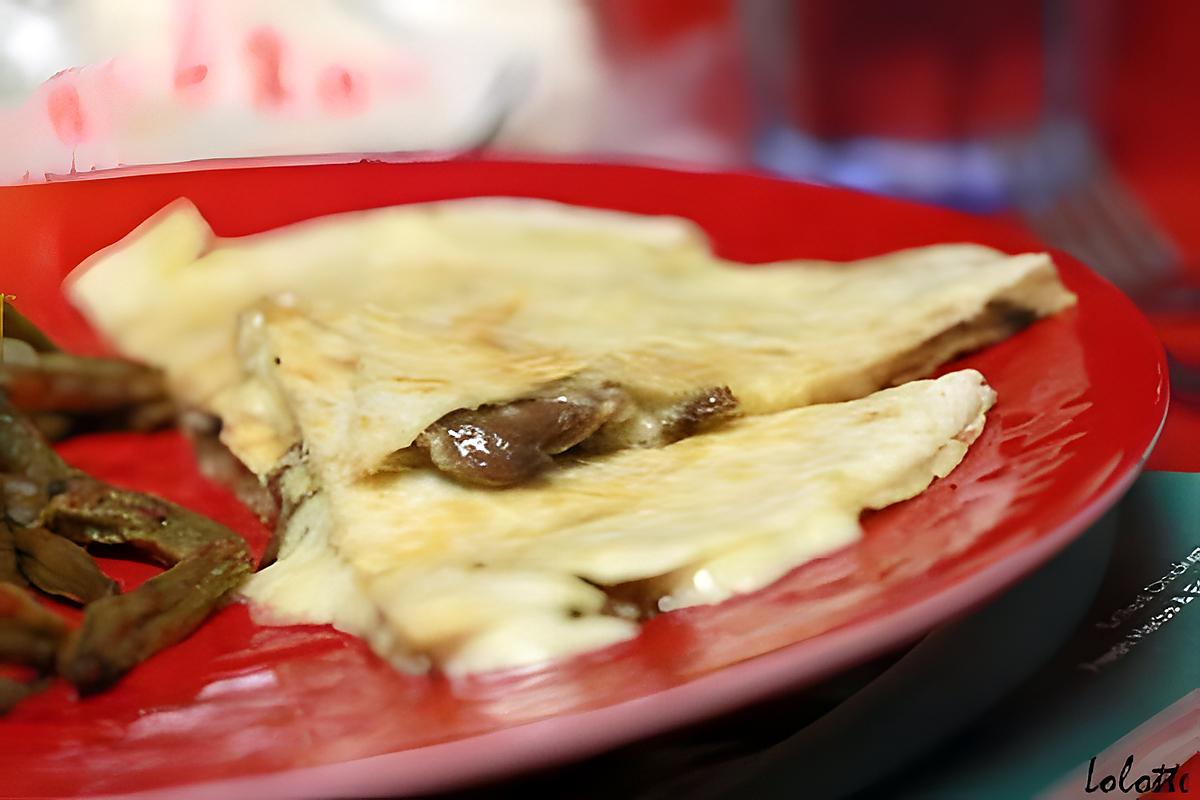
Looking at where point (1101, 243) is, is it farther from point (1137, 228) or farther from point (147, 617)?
point (147, 617)

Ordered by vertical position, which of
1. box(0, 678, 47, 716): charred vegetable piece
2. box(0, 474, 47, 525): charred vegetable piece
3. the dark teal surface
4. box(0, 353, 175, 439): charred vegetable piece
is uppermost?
box(0, 353, 175, 439): charred vegetable piece

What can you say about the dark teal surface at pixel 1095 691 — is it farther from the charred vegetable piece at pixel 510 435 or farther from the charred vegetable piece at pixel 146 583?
the charred vegetable piece at pixel 146 583

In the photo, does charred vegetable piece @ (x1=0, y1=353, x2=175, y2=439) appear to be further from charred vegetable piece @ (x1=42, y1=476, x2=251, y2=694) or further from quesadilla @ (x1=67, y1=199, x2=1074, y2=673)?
charred vegetable piece @ (x1=42, y1=476, x2=251, y2=694)

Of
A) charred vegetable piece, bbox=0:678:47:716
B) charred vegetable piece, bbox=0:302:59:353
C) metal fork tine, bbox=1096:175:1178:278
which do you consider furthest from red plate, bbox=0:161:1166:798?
metal fork tine, bbox=1096:175:1178:278

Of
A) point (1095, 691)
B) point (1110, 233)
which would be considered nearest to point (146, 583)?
point (1095, 691)

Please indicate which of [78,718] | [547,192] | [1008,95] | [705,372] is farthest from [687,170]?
[78,718]

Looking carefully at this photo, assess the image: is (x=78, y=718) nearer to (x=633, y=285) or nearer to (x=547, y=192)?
(x=633, y=285)
